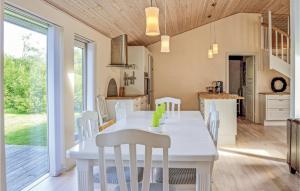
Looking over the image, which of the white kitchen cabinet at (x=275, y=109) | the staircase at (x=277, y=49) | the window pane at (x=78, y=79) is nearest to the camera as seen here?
the window pane at (x=78, y=79)

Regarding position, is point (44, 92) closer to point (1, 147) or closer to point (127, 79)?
point (1, 147)

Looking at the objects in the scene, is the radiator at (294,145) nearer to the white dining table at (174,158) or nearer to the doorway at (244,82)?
the white dining table at (174,158)

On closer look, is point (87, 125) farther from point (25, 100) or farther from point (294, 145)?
point (294, 145)

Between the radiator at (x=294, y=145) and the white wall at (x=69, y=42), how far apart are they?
2.94 metres

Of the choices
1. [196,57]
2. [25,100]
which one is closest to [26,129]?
[25,100]

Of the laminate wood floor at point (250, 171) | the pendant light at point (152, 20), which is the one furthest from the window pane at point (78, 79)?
the pendant light at point (152, 20)

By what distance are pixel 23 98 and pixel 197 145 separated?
2.07m

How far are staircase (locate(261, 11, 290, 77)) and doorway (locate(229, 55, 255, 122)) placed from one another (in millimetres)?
855

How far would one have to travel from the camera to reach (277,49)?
7.77m

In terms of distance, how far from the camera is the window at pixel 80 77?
4922mm

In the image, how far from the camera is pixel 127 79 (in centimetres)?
733

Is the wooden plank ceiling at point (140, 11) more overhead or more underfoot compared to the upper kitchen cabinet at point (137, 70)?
more overhead

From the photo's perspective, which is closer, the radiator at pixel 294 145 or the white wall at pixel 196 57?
the radiator at pixel 294 145

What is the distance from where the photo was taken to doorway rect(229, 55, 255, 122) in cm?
901
